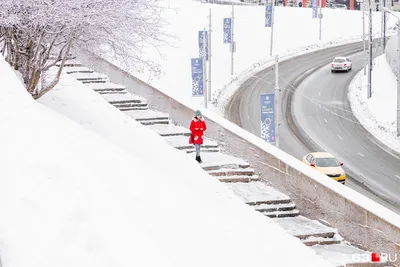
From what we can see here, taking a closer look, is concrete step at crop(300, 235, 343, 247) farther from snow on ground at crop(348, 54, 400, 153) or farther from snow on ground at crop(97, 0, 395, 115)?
snow on ground at crop(97, 0, 395, 115)

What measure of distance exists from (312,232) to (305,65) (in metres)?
50.6

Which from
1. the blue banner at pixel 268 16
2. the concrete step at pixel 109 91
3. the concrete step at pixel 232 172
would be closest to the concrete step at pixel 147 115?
the concrete step at pixel 109 91

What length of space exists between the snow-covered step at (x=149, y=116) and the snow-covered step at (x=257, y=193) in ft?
15.0

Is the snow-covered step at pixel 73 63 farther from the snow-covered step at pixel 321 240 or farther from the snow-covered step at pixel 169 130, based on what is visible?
the snow-covered step at pixel 321 240

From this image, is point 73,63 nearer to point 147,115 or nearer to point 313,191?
point 147,115

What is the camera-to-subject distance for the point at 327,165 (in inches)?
1129

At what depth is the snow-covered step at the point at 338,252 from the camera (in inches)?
478

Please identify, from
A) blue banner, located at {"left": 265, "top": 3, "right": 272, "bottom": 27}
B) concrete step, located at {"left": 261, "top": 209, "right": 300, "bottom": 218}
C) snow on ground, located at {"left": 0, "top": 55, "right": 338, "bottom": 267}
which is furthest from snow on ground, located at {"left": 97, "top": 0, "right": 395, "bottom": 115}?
snow on ground, located at {"left": 0, "top": 55, "right": 338, "bottom": 267}

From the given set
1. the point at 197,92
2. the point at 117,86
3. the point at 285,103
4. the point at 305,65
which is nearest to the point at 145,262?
the point at 117,86

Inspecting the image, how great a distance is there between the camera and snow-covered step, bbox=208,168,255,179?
16.0m

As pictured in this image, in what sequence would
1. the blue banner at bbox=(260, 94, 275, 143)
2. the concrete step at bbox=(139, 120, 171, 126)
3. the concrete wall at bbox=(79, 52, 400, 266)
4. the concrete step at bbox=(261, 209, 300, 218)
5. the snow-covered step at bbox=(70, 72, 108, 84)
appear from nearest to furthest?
the concrete wall at bbox=(79, 52, 400, 266)
the concrete step at bbox=(261, 209, 300, 218)
the concrete step at bbox=(139, 120, 171, 126)
the snow-covered step at bbox=(70, 72, 108, 84)
the blue banner at bbox=(260, 94, 275, 143)

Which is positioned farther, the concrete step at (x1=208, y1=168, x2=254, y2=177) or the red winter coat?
the red winter coat

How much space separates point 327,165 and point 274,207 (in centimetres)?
1454

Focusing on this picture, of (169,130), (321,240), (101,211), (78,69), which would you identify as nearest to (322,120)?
(78,69)
